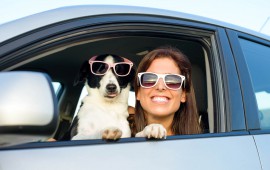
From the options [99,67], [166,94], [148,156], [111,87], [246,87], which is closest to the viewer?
[148,156]

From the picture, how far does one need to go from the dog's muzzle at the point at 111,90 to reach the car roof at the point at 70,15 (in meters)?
1.10

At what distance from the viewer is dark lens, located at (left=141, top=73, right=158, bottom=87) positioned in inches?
112

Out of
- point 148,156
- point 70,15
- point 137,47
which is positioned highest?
point 137,47

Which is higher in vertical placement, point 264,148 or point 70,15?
point 70,15

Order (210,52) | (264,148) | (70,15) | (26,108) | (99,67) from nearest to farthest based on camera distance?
(26,108) → (70,15) → (264,148) → (210,52) → (99,67)

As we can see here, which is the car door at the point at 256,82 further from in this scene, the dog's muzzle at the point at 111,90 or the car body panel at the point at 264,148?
the dog's muzzle at the point at 111,90

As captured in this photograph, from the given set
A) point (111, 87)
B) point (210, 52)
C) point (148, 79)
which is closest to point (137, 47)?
point (111, 87)

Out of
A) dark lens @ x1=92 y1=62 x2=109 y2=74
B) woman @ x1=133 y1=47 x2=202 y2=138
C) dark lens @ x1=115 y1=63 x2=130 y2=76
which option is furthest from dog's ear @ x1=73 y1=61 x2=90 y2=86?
woman @ x1=133 y1=47 x2=202 y2=138

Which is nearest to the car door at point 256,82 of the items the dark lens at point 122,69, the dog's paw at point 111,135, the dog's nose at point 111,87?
the dog's paw at point 111,135

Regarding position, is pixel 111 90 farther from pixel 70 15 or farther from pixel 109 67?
pixel 70 15

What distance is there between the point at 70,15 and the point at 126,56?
5.14ft

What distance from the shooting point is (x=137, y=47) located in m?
3.37

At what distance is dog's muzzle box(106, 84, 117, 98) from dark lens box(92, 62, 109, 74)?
0.17 meters

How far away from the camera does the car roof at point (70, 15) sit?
1.98 meters
